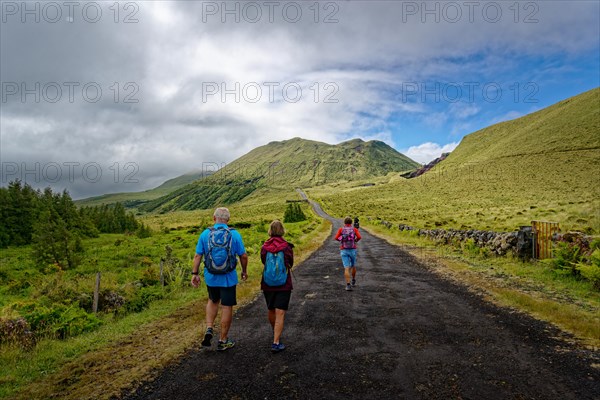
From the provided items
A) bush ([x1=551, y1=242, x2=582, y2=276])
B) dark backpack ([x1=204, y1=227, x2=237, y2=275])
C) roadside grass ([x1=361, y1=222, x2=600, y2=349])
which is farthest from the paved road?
bush ([x1=551, y1=242, x2=582, y2=276])

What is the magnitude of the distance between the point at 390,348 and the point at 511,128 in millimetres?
160343

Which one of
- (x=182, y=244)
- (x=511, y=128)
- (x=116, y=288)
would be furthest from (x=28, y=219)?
(x=511, y=128)

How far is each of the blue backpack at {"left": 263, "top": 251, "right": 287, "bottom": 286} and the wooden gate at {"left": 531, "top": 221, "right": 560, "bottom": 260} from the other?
489 inches

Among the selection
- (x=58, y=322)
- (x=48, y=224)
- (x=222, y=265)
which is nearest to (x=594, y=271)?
(x=222, y=265)

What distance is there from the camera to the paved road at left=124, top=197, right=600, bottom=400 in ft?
15.2

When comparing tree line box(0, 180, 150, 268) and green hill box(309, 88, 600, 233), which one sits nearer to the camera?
tree line box(0, 180, 150, 268)

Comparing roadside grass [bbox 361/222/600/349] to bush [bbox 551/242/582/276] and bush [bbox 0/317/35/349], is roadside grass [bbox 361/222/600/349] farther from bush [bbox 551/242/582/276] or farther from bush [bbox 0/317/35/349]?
bush [bbox 0/317/35/349]

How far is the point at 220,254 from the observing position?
6.29 metres

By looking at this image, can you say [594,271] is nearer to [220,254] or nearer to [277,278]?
[277,278]

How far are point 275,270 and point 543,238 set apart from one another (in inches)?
516

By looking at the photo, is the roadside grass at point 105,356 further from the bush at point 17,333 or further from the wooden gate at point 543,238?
the wooden gate at point 543,238

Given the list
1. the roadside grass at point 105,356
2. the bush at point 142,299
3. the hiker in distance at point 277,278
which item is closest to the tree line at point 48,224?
the bush at point 142,299

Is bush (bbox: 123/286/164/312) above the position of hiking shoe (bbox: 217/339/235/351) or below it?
below

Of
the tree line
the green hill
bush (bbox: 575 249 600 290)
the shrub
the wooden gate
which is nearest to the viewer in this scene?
bush (bbox: 575 249 600 290)
